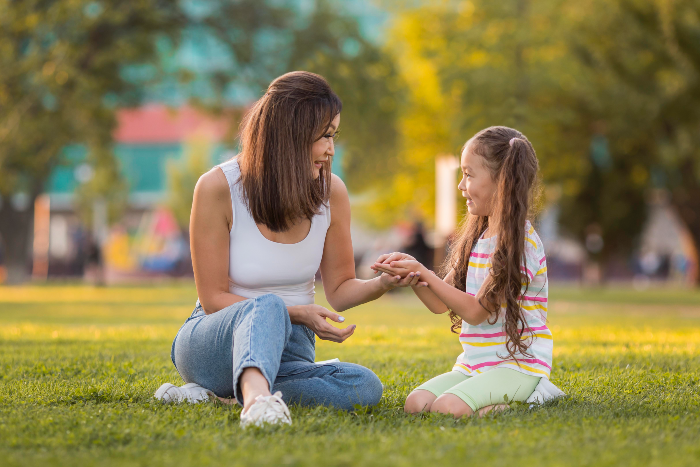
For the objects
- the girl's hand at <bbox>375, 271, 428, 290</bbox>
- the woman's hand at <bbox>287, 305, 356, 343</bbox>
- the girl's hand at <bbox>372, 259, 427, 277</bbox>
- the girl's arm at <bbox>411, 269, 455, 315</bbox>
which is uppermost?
the girl's hand at <bbox>372, 259, 427, 277</bbox>

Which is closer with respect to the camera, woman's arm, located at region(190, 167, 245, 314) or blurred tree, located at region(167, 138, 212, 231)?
woman's arm, located at region(190, 167, 245, 314)

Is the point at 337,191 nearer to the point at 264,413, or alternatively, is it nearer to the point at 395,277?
the point at 395,277

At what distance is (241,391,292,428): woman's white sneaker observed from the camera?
3334mm

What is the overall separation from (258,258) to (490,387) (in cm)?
131

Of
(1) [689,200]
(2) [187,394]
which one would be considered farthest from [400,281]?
(1) [689,200]

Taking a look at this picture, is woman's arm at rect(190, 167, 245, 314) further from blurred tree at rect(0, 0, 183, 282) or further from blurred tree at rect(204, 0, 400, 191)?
blurred tree at rect(204, 0, 400, 191)

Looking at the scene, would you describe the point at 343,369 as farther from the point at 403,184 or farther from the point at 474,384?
the point at 403,184

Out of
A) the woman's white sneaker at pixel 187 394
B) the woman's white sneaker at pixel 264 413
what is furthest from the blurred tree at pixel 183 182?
the woman's white sneaker at pixel 264 413

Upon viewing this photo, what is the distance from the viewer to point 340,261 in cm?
444

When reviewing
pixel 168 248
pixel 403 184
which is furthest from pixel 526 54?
pixel 168 248

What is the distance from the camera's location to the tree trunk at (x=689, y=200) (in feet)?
77.8

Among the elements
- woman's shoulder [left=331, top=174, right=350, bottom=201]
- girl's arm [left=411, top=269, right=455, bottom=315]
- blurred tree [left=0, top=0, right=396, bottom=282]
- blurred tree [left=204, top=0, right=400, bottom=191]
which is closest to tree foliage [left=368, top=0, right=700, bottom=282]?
blurred tree [left=204, top=0, right=400, bottom=191]

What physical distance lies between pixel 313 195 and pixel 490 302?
1.05m

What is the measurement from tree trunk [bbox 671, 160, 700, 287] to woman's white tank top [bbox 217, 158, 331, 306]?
2168 centimetres
